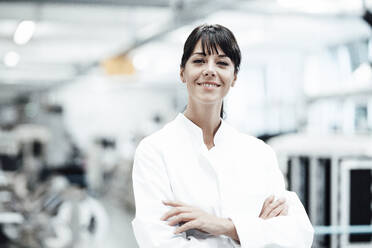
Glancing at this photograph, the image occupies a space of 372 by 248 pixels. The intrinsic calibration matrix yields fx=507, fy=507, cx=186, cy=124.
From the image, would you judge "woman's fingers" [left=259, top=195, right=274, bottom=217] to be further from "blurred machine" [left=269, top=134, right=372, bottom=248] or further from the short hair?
"blurred machine" [left=269, top=134, right=372, bottom=248]

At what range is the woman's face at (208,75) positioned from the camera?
142 centimetres

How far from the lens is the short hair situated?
1.43m

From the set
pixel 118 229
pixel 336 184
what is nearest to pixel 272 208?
pixel 336 184

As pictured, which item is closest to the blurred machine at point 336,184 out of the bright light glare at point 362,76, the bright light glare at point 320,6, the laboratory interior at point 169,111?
the laboratory interior at point 169,111

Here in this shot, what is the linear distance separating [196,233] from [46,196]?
6.55m

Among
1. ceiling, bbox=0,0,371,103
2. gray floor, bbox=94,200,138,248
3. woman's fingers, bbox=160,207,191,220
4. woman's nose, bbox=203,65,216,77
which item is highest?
ceiling, bbox=0,0,371,103

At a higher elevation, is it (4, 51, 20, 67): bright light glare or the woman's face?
(4, 51, 20, 67): bright light glare

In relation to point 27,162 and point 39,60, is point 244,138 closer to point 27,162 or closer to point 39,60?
point 27,162

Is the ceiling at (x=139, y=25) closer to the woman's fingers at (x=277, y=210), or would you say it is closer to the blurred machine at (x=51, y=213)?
the blurred machine at (x=51, y=213)

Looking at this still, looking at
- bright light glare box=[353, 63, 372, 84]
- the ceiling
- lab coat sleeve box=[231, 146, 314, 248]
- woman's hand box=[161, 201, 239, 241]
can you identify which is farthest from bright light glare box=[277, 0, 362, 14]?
woman's hand box=[161, 201, 239, 241]

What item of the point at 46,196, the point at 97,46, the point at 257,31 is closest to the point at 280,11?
the point at 257,31

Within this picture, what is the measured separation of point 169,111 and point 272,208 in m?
10.3

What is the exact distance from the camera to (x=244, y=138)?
5.19ft

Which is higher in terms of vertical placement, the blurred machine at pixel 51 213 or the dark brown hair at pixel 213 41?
the dark brown hair at pixel 213 41
